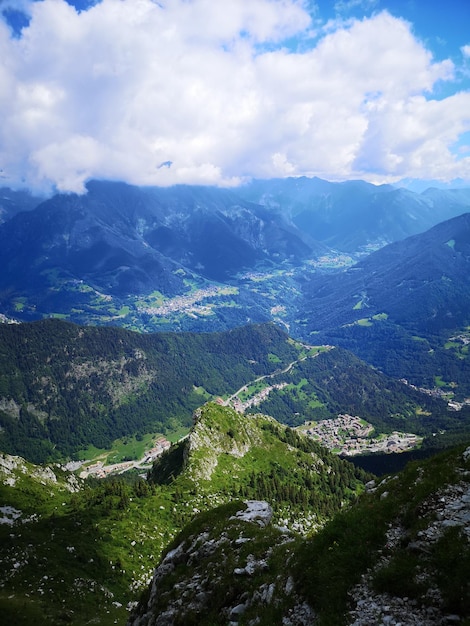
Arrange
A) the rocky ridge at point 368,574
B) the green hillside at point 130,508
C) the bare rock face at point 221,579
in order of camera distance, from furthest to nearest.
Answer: the green hillside at point 130,508, the bare rock face at point 221,579, the rocky ridge at point 368,574

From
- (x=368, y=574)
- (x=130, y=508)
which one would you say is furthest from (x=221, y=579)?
(x=130, y=508)

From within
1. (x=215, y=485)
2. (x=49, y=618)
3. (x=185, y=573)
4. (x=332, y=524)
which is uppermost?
(x=332, y=524)

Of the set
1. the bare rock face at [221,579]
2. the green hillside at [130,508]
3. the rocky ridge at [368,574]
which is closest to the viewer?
the rocky ridge at [368,574]

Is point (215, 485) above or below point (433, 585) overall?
below

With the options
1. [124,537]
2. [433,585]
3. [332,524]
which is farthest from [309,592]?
[124,537]

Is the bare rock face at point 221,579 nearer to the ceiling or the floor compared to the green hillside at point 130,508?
nearer to the ceiling

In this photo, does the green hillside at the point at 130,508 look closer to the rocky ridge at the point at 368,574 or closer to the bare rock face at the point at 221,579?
the bare rock face at the point at 221,579

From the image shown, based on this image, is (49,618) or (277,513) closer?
(49,618)

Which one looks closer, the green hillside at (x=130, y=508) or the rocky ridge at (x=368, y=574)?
the rocky ridge at (x=368, y=574)

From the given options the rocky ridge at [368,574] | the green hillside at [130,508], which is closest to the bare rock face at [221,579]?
the rocky ridge at [368,574]

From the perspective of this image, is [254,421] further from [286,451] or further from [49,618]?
[49,618]

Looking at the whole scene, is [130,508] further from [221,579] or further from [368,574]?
[368,574]
